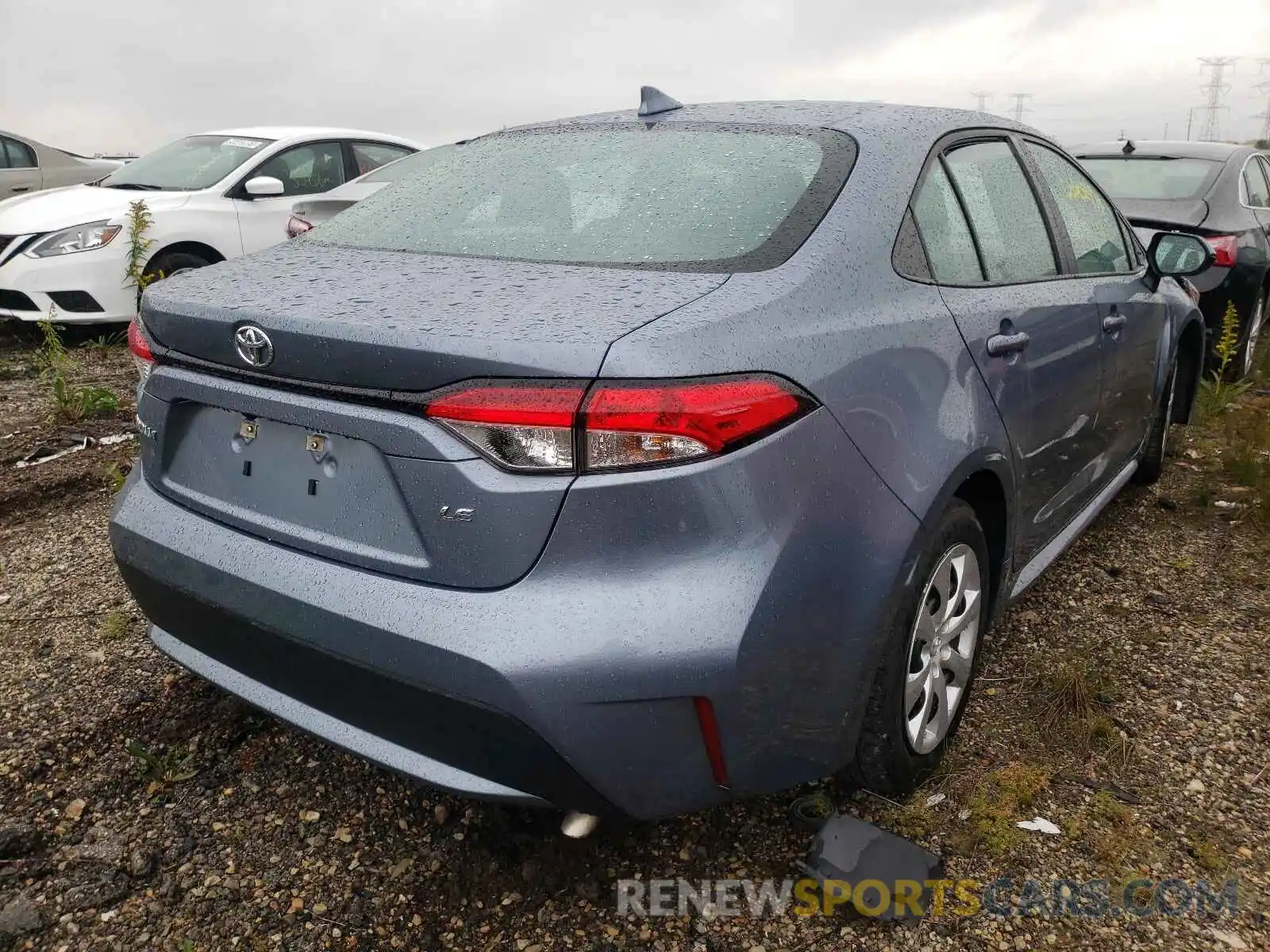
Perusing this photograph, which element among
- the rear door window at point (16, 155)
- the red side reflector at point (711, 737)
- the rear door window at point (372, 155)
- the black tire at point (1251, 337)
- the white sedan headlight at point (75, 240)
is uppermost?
the rear door window at point (16, 155)

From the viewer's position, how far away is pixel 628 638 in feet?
5.12

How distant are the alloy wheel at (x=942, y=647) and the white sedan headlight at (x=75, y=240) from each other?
605 cm

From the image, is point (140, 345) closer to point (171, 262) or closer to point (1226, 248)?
point (171, 262)

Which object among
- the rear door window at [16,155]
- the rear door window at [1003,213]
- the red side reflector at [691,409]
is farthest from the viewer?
the rear door window at [16,155]

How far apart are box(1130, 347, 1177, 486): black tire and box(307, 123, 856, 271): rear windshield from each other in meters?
2.36

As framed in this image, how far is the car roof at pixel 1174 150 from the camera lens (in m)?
6.25

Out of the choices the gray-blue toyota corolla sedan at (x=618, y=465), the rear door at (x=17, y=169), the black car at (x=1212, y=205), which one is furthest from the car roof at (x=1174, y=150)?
the rear door at (x=17, y=169)

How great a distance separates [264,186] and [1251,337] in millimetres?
6302

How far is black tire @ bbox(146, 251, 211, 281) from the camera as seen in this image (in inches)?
259

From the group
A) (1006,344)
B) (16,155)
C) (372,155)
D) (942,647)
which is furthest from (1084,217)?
(16,155)

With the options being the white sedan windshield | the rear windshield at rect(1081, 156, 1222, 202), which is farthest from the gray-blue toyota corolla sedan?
the white sedan windshield

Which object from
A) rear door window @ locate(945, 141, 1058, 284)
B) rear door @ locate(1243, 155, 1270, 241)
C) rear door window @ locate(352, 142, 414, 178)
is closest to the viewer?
rear door window @ locate(945, 141, 1058, 284)

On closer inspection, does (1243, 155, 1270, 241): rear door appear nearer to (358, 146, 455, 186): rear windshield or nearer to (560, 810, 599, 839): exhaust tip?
(358, 146, 455, 186): rear windshield

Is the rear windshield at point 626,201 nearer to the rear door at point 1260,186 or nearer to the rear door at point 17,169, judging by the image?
the rear door at point 1260,186
